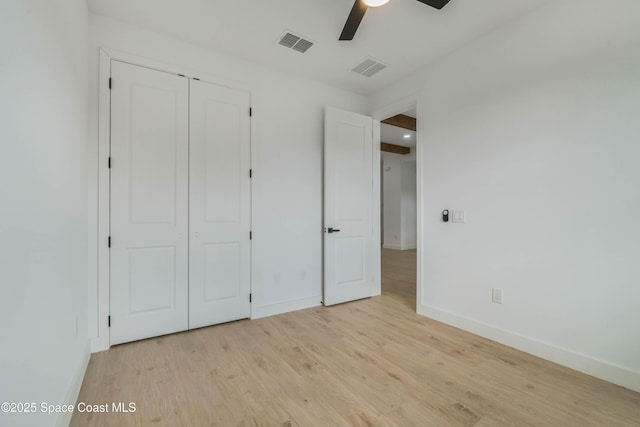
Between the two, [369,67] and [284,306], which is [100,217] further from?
[369,67]

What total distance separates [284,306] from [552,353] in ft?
8.31

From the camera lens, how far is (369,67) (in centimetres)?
316

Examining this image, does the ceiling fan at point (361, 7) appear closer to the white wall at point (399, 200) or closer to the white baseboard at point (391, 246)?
the white wall at point (399, 200)

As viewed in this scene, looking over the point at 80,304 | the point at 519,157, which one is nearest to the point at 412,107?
the point at 519,157

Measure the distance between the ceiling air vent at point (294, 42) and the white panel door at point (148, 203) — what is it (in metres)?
1.06

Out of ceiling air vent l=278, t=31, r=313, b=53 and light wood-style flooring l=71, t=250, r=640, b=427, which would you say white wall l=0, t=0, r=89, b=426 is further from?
ceiling air vent l=278, t=31, r=313, b=53

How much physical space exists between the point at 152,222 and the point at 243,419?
6.11 feet

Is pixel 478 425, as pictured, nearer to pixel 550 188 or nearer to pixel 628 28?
pixel 550 188

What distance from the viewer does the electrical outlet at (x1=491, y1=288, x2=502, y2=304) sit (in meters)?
2.47

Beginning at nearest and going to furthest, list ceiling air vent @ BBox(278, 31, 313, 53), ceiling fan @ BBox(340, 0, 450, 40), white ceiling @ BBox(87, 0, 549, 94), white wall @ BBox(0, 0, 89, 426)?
white wall @ BBox(0, 0, 89, 426), ceiling fan @ BBox(340, 0, 450, 40), white ceiling @ BBox(87, 0, 549, 94), ceiling air vent @ BBox(278, 31, 313, 53)

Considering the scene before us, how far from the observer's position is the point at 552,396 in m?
1.73

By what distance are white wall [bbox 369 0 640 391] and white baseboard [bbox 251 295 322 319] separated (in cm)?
142

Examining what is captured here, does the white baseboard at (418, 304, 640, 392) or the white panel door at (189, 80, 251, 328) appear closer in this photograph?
the white baseboard at (418, 304, 640, 392)

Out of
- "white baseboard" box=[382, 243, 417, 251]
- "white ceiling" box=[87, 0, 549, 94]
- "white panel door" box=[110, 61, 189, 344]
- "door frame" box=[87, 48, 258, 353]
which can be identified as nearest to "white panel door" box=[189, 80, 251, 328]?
"white panel door" box=[110, 61, 189, 344]
